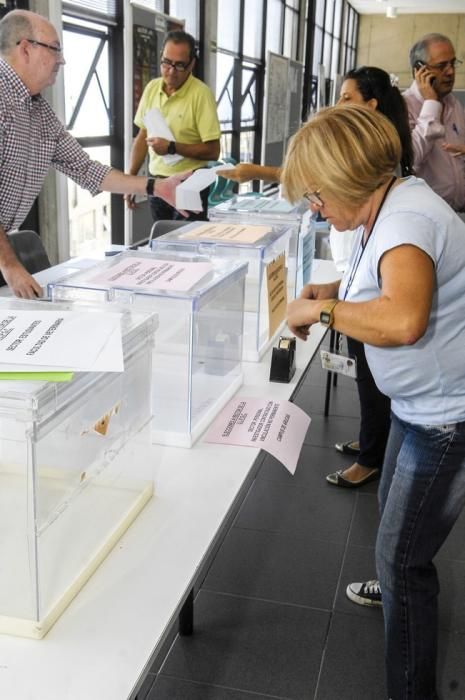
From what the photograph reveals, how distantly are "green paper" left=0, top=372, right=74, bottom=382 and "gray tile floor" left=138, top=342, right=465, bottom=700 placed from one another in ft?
3.66

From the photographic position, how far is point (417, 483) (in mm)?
1228

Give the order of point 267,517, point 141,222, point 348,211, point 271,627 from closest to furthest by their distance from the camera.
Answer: point 348,211 < point 271,627 < point 267,517 < point 141,222

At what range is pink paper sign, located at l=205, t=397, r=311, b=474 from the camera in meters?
1.34

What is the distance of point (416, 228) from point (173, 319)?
479 millimetres

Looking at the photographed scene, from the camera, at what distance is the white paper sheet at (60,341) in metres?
0.85

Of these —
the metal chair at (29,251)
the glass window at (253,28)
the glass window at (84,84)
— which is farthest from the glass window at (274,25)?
the metal chair at (29,251)

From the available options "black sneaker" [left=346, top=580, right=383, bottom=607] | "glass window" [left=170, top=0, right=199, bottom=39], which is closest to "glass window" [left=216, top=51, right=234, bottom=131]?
"glass window" [left=170, top=0, right=199, bottom=39]

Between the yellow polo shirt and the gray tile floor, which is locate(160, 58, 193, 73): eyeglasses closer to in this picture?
the yellow polo shirt

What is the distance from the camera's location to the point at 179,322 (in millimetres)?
1301

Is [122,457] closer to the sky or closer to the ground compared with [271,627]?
closer to the sky

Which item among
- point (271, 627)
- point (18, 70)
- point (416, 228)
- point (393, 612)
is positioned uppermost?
point (18, 70)

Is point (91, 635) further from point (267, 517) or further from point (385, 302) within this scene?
point (267, 517)

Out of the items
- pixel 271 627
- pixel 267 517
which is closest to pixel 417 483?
pixel 271 627

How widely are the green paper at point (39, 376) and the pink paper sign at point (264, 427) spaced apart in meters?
0.55
